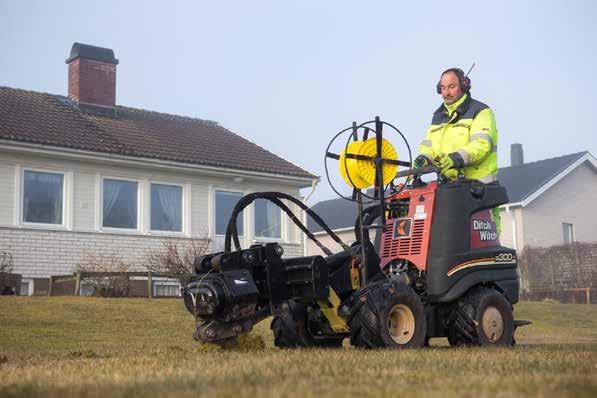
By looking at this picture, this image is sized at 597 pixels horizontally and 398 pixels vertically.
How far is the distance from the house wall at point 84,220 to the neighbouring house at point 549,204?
10.7 meters

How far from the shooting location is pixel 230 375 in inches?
207

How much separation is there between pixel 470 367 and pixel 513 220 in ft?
102

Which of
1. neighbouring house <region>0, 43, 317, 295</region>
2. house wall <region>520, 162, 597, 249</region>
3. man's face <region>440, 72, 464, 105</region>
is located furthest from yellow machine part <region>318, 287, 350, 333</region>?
house wall <region>520, 162, 597, 249</region>

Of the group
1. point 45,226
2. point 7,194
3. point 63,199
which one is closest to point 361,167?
point 7,194

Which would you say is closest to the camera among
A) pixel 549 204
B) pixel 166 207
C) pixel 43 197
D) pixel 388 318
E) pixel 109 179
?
pixel 388 318

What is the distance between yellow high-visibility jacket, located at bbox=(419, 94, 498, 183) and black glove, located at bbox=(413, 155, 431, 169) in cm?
5

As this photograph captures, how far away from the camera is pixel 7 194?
21.4 meters

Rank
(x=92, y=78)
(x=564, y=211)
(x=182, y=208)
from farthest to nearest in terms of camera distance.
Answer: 1. (x=564, y=211)
2. (x=92, y=78)
3. (x=182, y=208)

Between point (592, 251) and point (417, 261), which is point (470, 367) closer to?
point (417, 261)

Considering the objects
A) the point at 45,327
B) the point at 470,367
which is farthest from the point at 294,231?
the point at 470,367

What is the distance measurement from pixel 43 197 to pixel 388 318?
52.5ft

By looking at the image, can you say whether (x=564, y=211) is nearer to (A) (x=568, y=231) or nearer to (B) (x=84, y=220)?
(A) (x=568, y=231)

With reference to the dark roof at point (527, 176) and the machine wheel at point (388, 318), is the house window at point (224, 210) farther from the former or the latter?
the machine wheel at point (388, 318)

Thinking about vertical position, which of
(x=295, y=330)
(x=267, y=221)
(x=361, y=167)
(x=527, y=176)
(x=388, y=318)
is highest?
(x=527, y=176)
